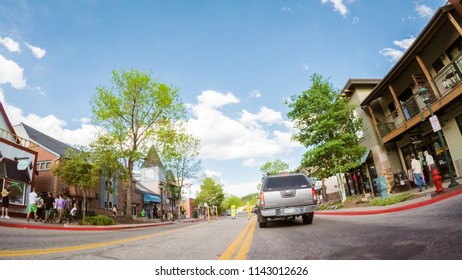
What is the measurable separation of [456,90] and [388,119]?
7.49 m

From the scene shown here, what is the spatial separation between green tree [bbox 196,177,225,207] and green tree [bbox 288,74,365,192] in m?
49.2

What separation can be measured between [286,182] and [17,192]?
739 inches

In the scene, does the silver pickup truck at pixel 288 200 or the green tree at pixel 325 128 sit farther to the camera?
the green tree at pixel 325 128

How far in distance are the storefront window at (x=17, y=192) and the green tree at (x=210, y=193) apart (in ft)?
159

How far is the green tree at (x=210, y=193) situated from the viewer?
220 ft

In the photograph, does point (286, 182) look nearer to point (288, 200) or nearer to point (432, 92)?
point (288, 200)

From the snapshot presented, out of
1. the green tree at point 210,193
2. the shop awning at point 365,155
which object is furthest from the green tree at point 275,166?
the shop awning at point 365,155

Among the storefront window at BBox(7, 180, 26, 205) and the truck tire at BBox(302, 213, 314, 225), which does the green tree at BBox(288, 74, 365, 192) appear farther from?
the storefront window at BBox(7, 180, 26, 205)

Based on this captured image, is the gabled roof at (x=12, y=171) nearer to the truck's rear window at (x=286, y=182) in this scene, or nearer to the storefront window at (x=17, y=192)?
the storefront window at (x=17, y=192)

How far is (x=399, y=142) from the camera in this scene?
1967 centimetres

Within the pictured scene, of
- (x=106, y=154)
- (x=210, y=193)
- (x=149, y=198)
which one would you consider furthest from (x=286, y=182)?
(x=210, y=193)

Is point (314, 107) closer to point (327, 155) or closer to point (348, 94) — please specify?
point (327, 155)

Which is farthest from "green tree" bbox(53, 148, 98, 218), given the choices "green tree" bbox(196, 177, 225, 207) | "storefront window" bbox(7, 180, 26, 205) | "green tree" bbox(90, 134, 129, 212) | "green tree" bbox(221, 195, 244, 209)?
"green tree" bbox(221, 195, 244, 209)

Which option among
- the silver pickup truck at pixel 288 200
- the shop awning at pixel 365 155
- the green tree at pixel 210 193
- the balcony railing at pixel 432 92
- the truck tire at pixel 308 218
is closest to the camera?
the silver pickup truck at pixel 288 200
